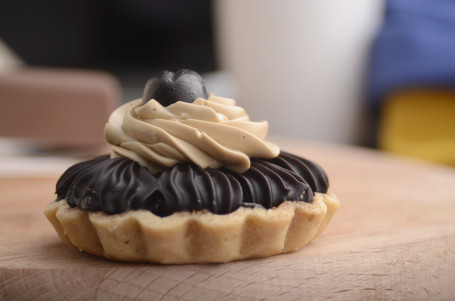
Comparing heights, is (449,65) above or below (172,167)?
below

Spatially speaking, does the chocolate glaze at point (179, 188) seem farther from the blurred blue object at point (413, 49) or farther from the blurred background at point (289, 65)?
the blurred blue object at point (413, 49)

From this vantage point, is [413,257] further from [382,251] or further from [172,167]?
[172,167]

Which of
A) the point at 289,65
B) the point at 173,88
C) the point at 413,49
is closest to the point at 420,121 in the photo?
the point at 413,49

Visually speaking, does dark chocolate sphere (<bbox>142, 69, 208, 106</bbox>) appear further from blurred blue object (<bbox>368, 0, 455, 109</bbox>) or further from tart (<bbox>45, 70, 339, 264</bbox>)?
blurred blue object (<bbox>368, 0, 455, 109</bbox>)

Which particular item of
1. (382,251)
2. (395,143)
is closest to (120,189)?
(382,251)


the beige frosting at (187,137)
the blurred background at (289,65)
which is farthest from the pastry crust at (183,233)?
the blurred background at (289,65)

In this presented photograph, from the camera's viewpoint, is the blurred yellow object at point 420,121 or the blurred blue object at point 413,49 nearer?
the blurred blue object at point 413,49
